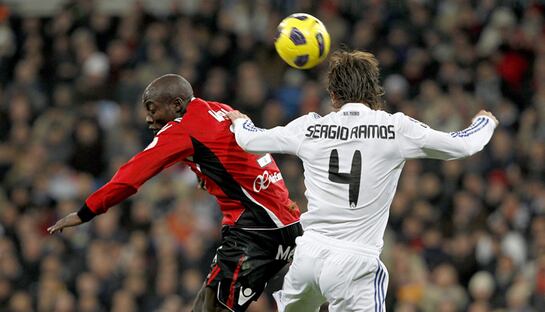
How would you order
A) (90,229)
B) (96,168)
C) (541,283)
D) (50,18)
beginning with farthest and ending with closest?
(50,18) < (96,168) < (90,229) < (541,283)

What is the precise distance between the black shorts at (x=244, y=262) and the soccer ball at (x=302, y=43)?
3.98 feet

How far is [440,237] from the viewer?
15.2m

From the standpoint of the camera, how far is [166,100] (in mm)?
7988

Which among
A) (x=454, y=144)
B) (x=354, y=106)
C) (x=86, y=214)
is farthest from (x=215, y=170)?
(x=454, y=144)

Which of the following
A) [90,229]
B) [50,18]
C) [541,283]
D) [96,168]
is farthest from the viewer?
[50,18]

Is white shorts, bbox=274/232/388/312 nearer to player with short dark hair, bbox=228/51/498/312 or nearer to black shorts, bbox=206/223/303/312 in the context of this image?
player with short dark hair, bbox=228/51/498/312

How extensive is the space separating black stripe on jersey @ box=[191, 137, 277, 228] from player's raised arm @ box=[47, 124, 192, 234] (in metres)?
0.16

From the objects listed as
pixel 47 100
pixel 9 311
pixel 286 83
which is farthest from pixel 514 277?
pixel 47 100

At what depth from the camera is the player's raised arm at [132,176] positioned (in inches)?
→ 303

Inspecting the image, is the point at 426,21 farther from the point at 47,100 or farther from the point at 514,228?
the point at 47,100

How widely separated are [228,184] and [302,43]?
1174 mm

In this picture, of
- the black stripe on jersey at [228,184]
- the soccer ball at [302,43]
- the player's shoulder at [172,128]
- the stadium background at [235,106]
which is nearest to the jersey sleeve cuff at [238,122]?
the black stripe on jersey at [228,184]

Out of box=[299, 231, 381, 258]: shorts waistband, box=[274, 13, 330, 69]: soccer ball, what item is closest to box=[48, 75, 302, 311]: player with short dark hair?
box=[274, 13, 330, 69]: soccer ball

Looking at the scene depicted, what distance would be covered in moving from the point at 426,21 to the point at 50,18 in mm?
6770
